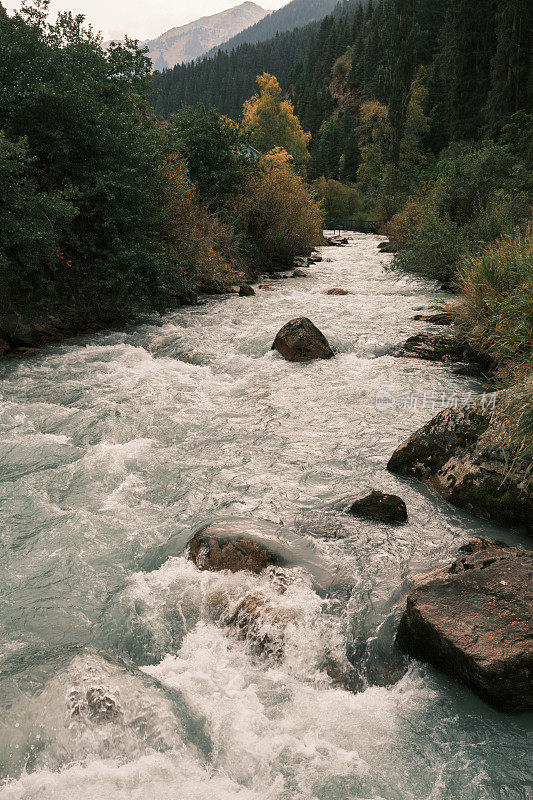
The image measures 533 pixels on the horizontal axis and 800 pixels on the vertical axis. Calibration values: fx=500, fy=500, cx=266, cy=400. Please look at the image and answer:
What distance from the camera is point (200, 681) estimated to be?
3387mm

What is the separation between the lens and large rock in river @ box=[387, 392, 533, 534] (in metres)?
4.77

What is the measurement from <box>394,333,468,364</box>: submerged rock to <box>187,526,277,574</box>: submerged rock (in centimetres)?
657

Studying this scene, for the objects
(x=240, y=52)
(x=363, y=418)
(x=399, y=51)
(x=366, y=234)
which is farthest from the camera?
(x=240, y=52)

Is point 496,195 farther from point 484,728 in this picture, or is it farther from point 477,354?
point 484,728

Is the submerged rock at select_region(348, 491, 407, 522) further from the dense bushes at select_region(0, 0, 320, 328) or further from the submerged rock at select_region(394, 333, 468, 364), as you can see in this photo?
the dense bushes at select_region(0, 0, 320, 328)

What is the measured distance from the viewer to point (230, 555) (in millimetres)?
4344

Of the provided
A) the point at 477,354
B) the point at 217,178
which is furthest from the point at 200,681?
the point at 217,178

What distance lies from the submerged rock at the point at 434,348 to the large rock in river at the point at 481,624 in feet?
20.6

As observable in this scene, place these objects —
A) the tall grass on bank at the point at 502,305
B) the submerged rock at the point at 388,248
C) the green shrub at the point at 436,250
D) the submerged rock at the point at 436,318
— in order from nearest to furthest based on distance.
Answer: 1. the tall grass on bank at the point at 502,305
2. the submerged rock at the point at 436,318
3. the green shrub at the point at 436,250
4. the submerged rock at the point at 388,248

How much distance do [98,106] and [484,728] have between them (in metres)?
13.7

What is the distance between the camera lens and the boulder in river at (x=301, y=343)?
1029 cm

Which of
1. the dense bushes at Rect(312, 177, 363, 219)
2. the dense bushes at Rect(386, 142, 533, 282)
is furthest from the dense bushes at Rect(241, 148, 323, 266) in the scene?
the dense bushes at Rect(312, 177, 363, 219)

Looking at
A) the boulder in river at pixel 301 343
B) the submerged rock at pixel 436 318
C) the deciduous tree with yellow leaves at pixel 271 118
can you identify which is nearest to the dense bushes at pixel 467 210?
the submerged rock at pixel 436 318

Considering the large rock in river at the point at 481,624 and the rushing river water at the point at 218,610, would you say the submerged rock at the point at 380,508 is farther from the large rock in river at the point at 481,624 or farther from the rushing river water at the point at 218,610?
the large rock in river at the point at 481,624
